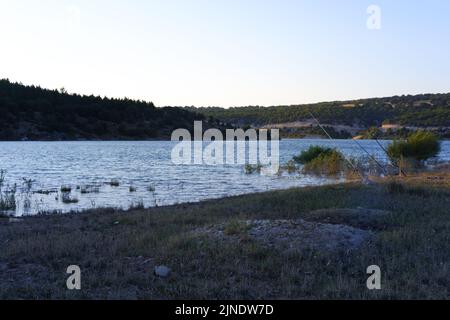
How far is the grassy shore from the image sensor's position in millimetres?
7020

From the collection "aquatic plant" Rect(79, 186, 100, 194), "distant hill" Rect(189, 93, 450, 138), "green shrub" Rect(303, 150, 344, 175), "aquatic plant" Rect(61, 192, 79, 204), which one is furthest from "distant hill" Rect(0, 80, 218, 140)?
"aquatic plant" Rect(61, 192, 79, 204)

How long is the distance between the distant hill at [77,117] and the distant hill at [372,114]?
17.5 m

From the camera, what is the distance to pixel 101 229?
12.6 metres

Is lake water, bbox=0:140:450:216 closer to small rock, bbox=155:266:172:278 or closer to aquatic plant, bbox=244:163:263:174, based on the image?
aquatic plant, bbox=244:163:263:174

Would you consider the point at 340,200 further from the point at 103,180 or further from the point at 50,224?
the point at 103,180

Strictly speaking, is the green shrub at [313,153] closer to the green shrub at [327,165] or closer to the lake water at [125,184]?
the green shrub at [327,165]

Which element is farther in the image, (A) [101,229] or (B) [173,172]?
(B) [173,172]

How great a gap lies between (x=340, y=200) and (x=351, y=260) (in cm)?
875

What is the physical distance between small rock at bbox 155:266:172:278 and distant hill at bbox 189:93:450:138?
6538 centimetres

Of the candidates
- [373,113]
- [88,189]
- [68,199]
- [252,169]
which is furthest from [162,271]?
[373,113]

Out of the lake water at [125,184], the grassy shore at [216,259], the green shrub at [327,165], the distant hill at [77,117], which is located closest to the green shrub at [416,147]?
the green shrub at [327,165]

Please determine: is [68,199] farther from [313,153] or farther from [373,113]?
[373,113]
